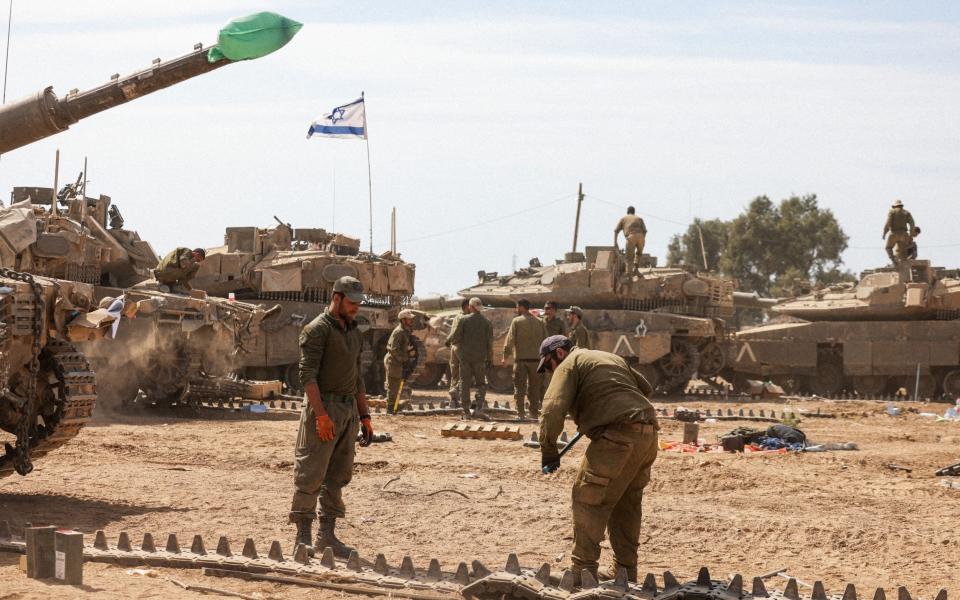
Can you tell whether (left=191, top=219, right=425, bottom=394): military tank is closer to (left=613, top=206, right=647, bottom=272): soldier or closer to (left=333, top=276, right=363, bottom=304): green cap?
(left=613, top=206, right=647, bottom=272): soldier

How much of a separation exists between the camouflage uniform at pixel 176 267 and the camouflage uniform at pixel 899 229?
15105mm

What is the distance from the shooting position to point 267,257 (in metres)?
23.6

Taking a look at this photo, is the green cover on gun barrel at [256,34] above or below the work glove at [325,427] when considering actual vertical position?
above

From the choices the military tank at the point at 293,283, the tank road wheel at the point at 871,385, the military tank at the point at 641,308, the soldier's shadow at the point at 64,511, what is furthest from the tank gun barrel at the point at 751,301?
the soldier's shadow at the point at 64,511

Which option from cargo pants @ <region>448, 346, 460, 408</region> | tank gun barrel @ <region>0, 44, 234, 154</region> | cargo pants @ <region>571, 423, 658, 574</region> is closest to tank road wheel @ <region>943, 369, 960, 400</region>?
cargo pants @ <region>448, 346, 460, 408</region>

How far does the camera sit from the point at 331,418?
788 centimetres

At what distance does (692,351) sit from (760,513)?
15.3 meters

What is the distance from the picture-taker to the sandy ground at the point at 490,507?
7.98 m

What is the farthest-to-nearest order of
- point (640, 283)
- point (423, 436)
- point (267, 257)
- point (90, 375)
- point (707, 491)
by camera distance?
point (640, 283)
point (267, 257)
point (423, 436)
point (707, 491)
point (90, 375)

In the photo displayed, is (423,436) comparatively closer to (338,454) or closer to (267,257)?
(338,454)

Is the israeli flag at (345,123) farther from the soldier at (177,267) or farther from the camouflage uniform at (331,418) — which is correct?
the camouflage uniform at (331,418)

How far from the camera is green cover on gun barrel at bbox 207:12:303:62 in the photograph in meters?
7.41

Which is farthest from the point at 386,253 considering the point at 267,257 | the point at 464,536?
the point at 464,536

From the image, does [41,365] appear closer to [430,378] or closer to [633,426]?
[633,426]
